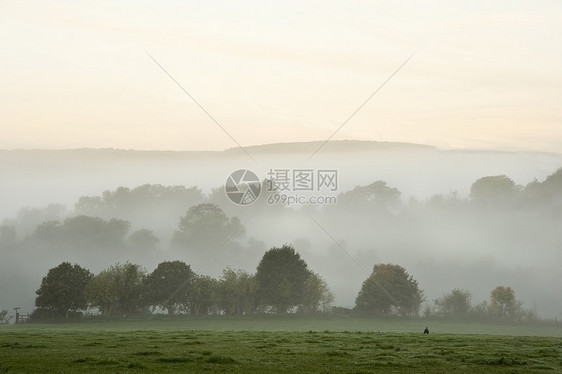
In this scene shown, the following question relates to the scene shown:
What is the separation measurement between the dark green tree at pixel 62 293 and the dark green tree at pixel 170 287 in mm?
10379

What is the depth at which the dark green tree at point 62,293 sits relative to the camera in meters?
105

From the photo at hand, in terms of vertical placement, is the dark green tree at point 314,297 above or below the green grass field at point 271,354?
above

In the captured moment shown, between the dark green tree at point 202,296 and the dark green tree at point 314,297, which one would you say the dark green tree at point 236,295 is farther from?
the dark green tree at point 314,297

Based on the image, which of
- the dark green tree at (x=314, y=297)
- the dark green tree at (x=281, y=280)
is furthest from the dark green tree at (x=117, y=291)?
the dark green tree at (x=314, y=297)

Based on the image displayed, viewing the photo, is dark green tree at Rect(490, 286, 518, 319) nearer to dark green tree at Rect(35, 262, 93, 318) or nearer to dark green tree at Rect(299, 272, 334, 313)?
dark green tree at Rect(299, 272, 334, 313)

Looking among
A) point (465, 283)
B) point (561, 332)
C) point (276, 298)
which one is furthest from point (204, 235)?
point (561, 332)

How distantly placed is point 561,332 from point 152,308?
6123cm

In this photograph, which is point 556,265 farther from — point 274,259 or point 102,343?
point 102,343

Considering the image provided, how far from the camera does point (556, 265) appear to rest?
188000 mm

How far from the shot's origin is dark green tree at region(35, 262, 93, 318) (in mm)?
104750

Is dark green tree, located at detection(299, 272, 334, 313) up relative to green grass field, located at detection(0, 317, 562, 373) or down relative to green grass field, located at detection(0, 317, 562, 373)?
up

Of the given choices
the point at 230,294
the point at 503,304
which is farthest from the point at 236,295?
the point at 503,304

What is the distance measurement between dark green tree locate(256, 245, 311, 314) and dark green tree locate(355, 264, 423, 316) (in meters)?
10.7

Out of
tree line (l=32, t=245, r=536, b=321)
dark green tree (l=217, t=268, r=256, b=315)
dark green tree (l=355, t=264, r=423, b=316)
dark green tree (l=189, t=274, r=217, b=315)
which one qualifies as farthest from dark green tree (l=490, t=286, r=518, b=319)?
dark green tree (l=189, t=274, r=217, b=315)
